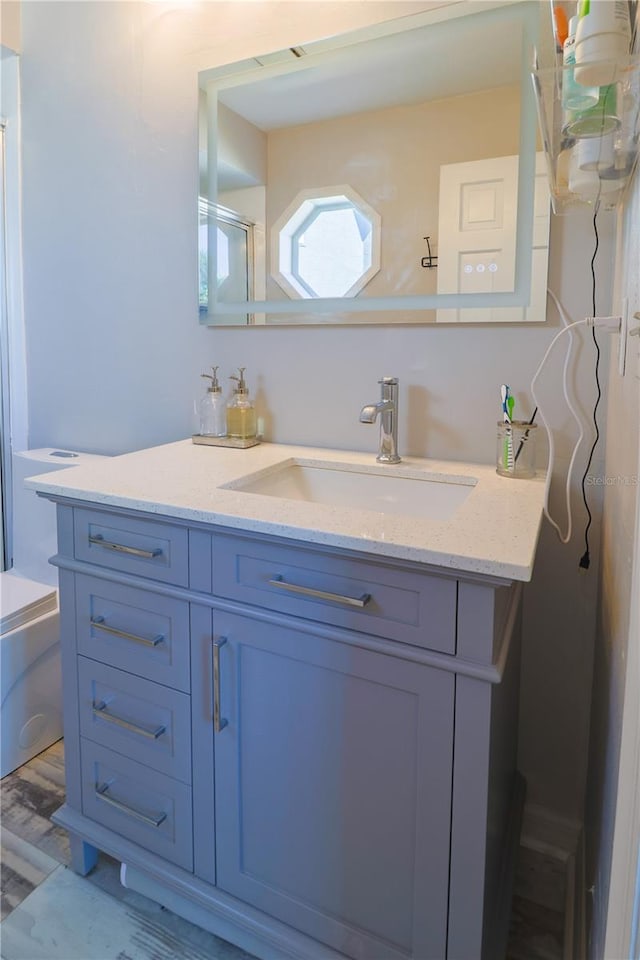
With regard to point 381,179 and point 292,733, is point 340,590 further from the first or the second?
point 381,179

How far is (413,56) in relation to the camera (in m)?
1.31

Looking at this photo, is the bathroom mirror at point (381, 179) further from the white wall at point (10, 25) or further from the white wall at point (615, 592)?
the white wall at point (10, 25)

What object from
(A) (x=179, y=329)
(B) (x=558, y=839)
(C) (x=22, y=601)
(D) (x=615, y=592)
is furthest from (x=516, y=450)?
(C) (x=22, y=601)

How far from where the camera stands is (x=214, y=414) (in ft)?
5.31

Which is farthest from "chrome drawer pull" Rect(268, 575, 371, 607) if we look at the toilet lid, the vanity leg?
the toilet lid

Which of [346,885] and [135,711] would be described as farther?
[135,711]

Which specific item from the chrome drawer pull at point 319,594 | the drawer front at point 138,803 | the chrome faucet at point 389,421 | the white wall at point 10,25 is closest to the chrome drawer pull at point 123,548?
the chrome drawer pull at point 319,594

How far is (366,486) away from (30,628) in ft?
3.40

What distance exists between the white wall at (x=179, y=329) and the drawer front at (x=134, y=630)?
2.08ft

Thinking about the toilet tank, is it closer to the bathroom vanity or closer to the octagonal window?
the bathroom vanity

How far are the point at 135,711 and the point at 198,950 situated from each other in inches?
18.9

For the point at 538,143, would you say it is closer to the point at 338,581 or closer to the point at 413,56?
the point at 413,56

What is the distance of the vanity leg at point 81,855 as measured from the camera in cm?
132

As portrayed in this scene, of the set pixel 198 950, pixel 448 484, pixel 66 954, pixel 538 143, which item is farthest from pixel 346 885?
pixel 538 143
